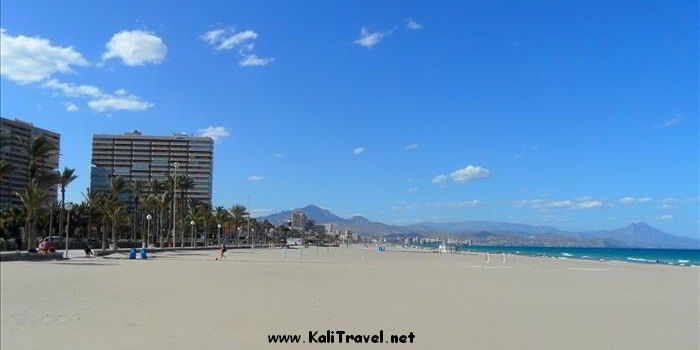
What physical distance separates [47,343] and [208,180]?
114840 millimetres

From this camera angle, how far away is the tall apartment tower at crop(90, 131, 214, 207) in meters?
105

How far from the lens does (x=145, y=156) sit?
108188mm

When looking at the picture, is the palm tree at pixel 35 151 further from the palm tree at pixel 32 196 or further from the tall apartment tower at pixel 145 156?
the tall apartment tower at pixel 145 156

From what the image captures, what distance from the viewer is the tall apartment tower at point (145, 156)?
105375 mm

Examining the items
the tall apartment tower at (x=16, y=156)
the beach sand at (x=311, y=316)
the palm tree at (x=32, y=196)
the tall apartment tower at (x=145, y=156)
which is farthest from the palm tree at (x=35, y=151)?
the tall apartment tower at (x=145, y=156)

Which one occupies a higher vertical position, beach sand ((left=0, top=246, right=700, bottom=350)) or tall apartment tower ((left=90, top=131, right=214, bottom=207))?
tall apartment tower ((left=90, top=131, right=214, bottom=207))

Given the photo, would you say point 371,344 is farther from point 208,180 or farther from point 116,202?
point 208,180

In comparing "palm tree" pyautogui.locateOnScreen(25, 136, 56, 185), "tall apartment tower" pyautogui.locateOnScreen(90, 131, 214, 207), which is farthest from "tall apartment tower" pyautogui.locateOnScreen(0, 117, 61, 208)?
"palm tree" pyautogui.locateOnScreen(25, 136, 56, 185)

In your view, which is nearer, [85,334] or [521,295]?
[85,334]

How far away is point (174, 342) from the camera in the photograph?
875 cm

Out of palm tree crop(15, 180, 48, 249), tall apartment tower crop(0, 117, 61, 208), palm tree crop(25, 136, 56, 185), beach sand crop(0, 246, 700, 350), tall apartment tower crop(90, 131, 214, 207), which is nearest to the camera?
beach sand crop(0, 246, 700, 350)

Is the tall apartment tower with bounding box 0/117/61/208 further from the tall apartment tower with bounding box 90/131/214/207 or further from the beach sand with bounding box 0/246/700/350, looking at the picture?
the beach sand with bounding box 0/246/700/350

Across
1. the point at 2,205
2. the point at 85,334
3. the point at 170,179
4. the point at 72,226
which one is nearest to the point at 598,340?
the point at 85,334

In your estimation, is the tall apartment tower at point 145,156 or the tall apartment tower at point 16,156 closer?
the tall apartment tower at point 16,156
